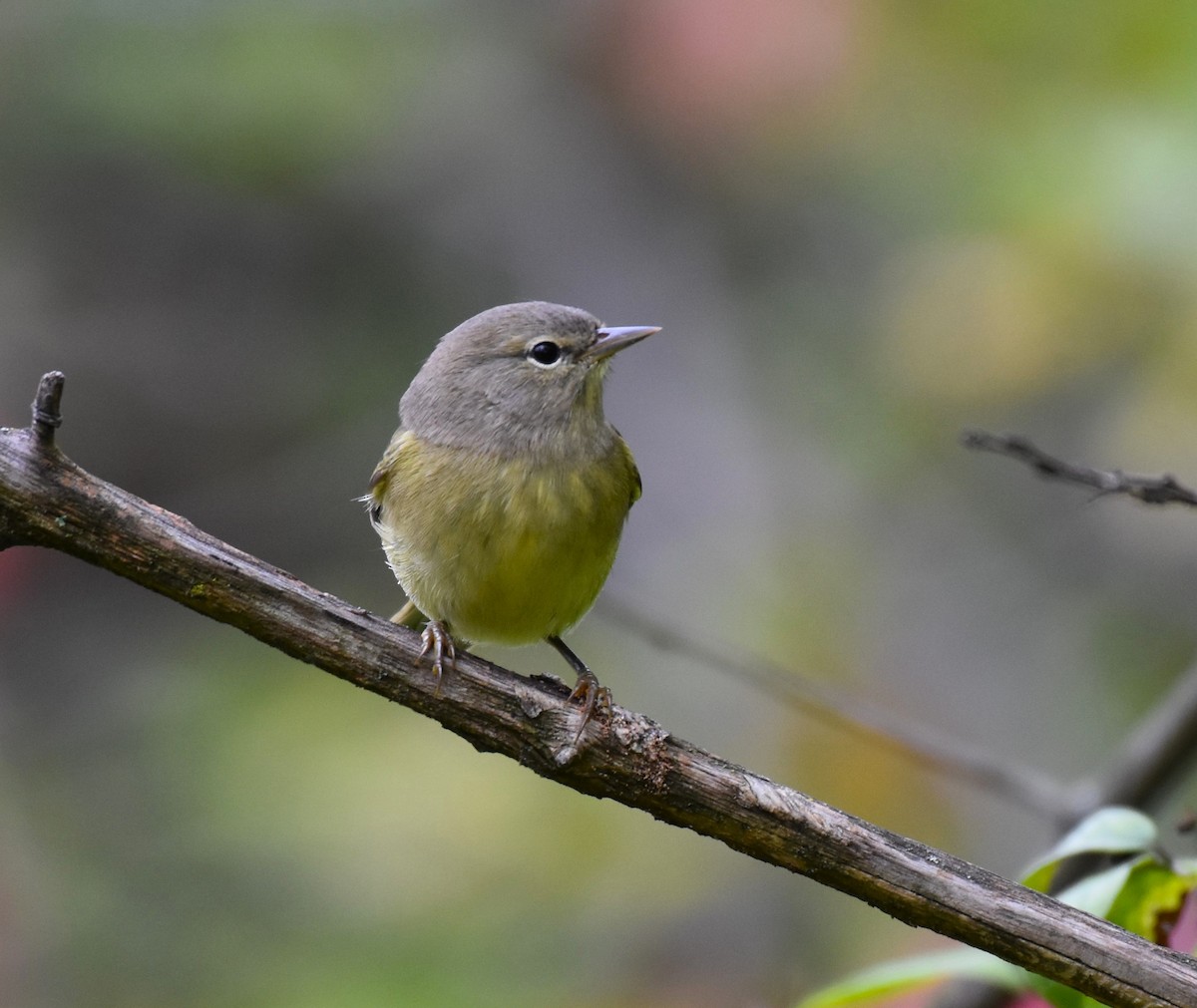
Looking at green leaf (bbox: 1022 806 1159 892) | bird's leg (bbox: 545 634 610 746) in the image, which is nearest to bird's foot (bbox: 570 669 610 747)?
bird's leg (bbox: 545 634 610 746)

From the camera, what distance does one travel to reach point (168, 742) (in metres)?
6.54

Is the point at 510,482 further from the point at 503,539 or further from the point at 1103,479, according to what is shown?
the point at 1103,479

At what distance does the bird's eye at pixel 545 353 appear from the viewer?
463cm

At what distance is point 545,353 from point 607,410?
306 centimetres

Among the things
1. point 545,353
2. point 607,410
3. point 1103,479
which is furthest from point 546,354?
point 607,410

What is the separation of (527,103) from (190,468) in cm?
286

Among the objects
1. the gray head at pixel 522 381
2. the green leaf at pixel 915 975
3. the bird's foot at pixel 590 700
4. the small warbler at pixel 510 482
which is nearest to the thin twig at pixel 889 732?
the small warbler at pixel 510 482

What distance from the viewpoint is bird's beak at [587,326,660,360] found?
14.8 ft

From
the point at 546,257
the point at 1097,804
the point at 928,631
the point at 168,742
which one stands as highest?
the point at 546,257

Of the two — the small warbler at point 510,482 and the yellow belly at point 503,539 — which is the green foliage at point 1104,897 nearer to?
the small warbler at point 510,482

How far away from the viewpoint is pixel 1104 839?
110 inches

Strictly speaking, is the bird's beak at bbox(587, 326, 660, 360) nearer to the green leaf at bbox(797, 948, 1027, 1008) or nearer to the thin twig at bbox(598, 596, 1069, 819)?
the thin twig at bbox(598, 596, 1069, 819)

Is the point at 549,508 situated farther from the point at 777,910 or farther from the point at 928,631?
the point at 928,631

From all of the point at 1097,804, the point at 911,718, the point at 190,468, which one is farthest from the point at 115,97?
the point at 1097,804
